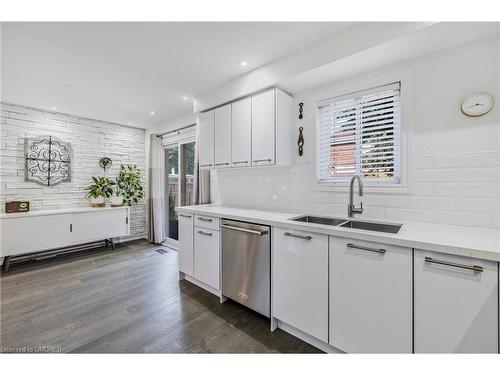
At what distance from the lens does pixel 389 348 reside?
130 cm

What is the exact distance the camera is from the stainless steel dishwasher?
189 centimetres

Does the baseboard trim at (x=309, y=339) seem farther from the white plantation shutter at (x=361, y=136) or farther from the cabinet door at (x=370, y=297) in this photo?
the white plantation shutter at (x=361, y=136)

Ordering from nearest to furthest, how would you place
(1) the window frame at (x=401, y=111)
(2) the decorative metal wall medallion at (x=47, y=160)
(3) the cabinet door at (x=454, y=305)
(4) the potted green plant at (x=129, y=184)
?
(3) the cabinet door at (x=454, y=305), (1) the window frame at (x=401, y=111), (2) the decorative metal wall medallion at (x=47, y=160), (4) the potted green plant at (x=129, y=184)

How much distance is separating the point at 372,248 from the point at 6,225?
175 inches

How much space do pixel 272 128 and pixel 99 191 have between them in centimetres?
359

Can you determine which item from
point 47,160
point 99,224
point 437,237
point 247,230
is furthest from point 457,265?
point 47,160

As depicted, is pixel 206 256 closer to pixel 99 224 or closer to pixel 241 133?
pixel 241 133

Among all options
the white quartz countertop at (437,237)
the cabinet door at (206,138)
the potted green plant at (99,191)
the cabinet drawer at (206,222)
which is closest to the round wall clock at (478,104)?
the white quartz countertop at (437,237)

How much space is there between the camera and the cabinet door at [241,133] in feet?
8.05

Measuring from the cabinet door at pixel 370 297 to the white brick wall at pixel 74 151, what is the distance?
14.9 ft

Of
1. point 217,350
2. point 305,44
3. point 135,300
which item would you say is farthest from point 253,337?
point 305,44

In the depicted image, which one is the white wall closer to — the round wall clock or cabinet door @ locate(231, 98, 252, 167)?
the round wall clock

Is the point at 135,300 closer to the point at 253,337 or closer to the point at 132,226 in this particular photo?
the point at 253,337

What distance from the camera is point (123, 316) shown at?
6.75ft
